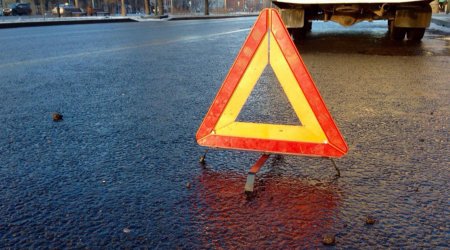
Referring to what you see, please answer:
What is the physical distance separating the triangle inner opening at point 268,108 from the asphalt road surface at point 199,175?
2 cm

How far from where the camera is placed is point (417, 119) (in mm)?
3463

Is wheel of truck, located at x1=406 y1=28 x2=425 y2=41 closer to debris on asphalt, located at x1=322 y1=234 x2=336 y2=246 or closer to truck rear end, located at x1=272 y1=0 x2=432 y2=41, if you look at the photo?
truck rear end, located at x1=272 y1=0 x2=432 y2=41

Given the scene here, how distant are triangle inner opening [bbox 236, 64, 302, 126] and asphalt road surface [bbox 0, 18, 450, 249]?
0.02 m

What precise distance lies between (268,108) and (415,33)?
728cm

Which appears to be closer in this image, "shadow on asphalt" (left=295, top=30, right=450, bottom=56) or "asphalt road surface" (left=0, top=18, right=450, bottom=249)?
"asphalt road surface" (left=0, top=18, right=450, bottom=249)

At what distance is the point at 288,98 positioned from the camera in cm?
248

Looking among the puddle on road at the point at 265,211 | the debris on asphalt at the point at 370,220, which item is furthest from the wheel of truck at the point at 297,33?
the debris on asphalt at the point at 370,220

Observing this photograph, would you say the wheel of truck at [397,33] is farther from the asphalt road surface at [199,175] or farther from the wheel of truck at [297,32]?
the asphalt road surface at [199,175]

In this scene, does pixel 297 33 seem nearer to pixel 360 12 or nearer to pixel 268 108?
pixel 360 12

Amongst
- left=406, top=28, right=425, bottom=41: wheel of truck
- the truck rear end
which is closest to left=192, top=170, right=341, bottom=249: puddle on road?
the truck rear end

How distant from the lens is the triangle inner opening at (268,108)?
3.45 metres

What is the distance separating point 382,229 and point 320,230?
0.24 meters

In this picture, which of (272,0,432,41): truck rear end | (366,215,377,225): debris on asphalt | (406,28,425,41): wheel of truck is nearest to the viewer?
(366,215,377,225): debris on asphalt

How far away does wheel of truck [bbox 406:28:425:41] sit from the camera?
9696 mm
